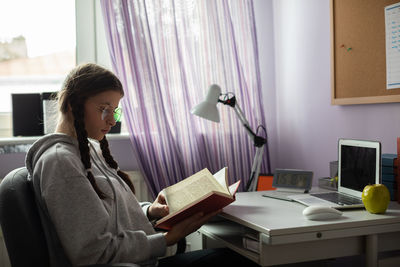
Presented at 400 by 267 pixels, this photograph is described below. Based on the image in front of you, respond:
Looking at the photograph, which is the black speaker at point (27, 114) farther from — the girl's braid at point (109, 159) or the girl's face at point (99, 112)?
the girl's face at point (99, 112)

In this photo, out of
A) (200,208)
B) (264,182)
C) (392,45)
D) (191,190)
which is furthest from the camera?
(264,182)

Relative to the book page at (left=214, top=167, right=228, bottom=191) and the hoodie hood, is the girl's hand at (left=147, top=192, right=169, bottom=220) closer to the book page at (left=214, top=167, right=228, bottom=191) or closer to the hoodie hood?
the book page at (left=214, top=167, right=228, bottom=191)

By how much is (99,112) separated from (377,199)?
0.89 metres

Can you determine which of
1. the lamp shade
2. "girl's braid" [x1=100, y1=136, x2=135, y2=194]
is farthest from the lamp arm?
"girl's braid" [x1=100, y1=136, x2=135, y2=194]

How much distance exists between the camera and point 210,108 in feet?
6.91

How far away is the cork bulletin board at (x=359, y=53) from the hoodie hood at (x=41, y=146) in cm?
124

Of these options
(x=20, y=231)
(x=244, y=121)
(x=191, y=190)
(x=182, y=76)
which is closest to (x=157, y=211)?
(x=191, y=190)

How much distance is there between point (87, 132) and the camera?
1.38 meters

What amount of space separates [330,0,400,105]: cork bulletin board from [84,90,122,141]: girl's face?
1.10 m

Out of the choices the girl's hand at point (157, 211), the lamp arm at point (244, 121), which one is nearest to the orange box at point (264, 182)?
the lamp arm at point (244, 121)

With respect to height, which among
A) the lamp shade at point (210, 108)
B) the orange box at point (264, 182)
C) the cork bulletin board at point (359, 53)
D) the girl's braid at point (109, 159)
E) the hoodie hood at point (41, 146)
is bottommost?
the orange box at point (264, 182)

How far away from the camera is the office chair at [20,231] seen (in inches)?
45.9

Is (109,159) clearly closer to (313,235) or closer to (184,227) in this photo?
(184,227)

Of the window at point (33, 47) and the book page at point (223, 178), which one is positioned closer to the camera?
the book page at point (223, 178)
